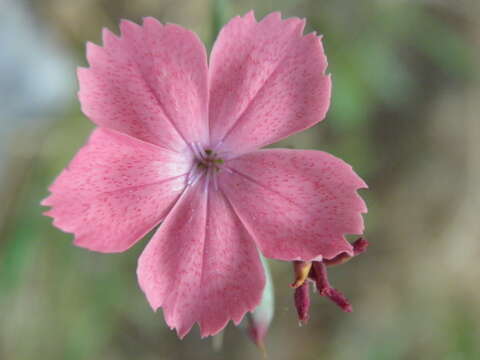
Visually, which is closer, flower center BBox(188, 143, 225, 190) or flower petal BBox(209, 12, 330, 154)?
flower petal BBox(209, 12, 330, 154)

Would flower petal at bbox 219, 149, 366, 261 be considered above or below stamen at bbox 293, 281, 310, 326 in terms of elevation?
above

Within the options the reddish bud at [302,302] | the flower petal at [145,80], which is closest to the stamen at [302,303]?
the reddish bud at [302,302]

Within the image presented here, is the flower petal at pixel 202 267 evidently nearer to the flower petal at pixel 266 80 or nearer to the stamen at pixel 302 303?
the stamen at pixel 302 303

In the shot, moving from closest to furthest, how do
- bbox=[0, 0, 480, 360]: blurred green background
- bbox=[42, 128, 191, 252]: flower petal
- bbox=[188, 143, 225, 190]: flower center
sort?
bbox=[42, 128, 191, 252]: flower petal < bbox=[188, 143, 225, 190]: flower center < bbox=[0, 0, 480, 360]: blurred green background

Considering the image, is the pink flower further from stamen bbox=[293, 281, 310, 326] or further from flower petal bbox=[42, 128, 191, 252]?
stamen bbox=[293, 281, 310, 326]

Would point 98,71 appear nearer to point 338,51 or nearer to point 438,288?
point 338,51

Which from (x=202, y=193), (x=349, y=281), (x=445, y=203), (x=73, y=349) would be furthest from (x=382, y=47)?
(x=73, y=349)

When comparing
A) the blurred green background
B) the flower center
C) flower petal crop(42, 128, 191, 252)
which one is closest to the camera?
flower petal crop(42, 128, 191, 252)

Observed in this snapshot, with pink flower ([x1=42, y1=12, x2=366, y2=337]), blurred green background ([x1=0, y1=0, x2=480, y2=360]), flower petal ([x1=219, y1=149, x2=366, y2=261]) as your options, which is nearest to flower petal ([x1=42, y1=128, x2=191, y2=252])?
pink flower ([x1=42, y1=12, x2=366, y2=337])
